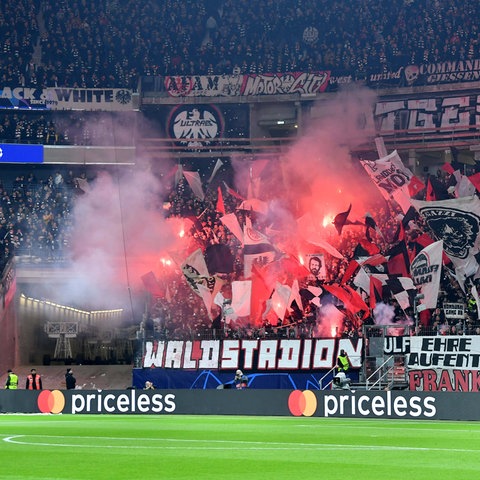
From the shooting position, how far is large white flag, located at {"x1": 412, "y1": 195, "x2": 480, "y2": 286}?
1645 inches

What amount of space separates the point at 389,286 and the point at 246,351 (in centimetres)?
606

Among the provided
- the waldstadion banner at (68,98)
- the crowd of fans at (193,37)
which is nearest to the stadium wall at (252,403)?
the waldstadion banner at (68,98)

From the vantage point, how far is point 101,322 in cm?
5394

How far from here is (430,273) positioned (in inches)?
1549

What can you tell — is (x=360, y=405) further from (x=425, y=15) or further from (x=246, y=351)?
(x=425, y=15)

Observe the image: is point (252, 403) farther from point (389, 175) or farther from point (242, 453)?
point (389, 175)

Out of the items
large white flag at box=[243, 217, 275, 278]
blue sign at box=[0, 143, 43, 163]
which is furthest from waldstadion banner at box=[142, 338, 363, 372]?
blue sign at box=[0, 143, 43, 163]

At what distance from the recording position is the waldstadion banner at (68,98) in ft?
178

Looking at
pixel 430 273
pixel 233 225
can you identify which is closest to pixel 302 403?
pixel 430 273

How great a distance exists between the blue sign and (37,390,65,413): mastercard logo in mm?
23859

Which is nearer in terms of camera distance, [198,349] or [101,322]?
[198,349]

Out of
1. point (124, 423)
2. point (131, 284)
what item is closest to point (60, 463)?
point (124, 423)

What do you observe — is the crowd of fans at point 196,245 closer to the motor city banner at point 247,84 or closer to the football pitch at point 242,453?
the motor city banner at point 247,84

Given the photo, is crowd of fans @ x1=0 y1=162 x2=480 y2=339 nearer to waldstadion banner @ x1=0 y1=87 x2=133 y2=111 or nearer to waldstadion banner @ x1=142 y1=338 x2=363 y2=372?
waldstadion banner @ x1=142 y1=338 x2=363 y2=372
